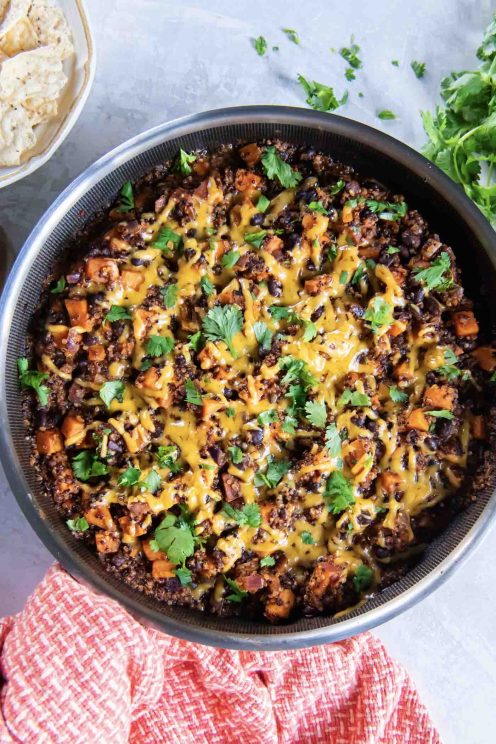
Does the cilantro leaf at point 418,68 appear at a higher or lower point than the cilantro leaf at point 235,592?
higher

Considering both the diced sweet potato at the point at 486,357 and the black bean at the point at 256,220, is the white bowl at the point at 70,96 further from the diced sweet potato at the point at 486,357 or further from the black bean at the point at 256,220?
→ the diced sweet potato at the point at 486,357

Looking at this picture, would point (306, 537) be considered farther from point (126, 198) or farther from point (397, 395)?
point (126, 198)

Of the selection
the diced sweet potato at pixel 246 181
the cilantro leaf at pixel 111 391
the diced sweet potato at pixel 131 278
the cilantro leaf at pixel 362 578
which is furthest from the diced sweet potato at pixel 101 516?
the diced sweet potato at pixel 246 181

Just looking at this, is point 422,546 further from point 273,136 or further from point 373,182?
point 273,136

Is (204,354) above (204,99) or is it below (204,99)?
below

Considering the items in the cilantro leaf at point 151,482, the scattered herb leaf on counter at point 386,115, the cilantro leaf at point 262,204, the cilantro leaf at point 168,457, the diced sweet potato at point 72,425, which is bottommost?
the diced sweet potato at point 72,425

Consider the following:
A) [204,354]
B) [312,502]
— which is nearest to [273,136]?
[204,354]

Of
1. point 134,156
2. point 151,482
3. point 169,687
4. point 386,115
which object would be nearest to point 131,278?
point 134,156

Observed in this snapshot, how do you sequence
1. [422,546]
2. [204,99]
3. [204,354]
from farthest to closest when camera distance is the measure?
[204,99] < [422,546] < [204,354]
